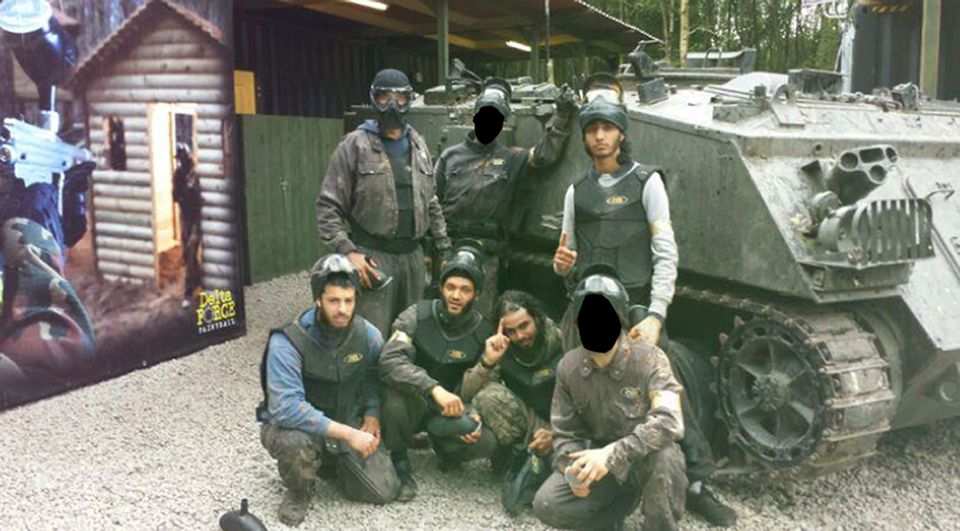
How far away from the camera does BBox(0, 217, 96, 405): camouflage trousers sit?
19.2ft

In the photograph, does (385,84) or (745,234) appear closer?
(745,234)

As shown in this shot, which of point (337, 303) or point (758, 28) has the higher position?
point (758, 28)

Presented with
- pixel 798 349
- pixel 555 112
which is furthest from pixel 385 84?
pixel 798 349

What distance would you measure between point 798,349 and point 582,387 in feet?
3.53

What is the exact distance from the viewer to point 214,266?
7652mm

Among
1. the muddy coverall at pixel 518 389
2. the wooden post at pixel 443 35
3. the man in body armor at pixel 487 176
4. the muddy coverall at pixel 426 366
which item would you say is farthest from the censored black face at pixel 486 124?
the wooden post at pixel 443 35

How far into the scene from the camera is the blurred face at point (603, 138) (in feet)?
15.6

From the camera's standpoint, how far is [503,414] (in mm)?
4762

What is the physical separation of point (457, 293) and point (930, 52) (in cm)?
966

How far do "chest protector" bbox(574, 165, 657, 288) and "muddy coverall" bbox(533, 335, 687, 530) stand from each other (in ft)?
2.67

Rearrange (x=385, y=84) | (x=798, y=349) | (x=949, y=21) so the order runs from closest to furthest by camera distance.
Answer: (x=798, y=349)
(x=385, y=84)
(x=949, y=21)

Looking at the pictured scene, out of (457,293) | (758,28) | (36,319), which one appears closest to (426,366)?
(457,293)

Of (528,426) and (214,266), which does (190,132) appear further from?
(528,426)

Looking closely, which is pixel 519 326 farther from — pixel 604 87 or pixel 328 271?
pixel 604 87
